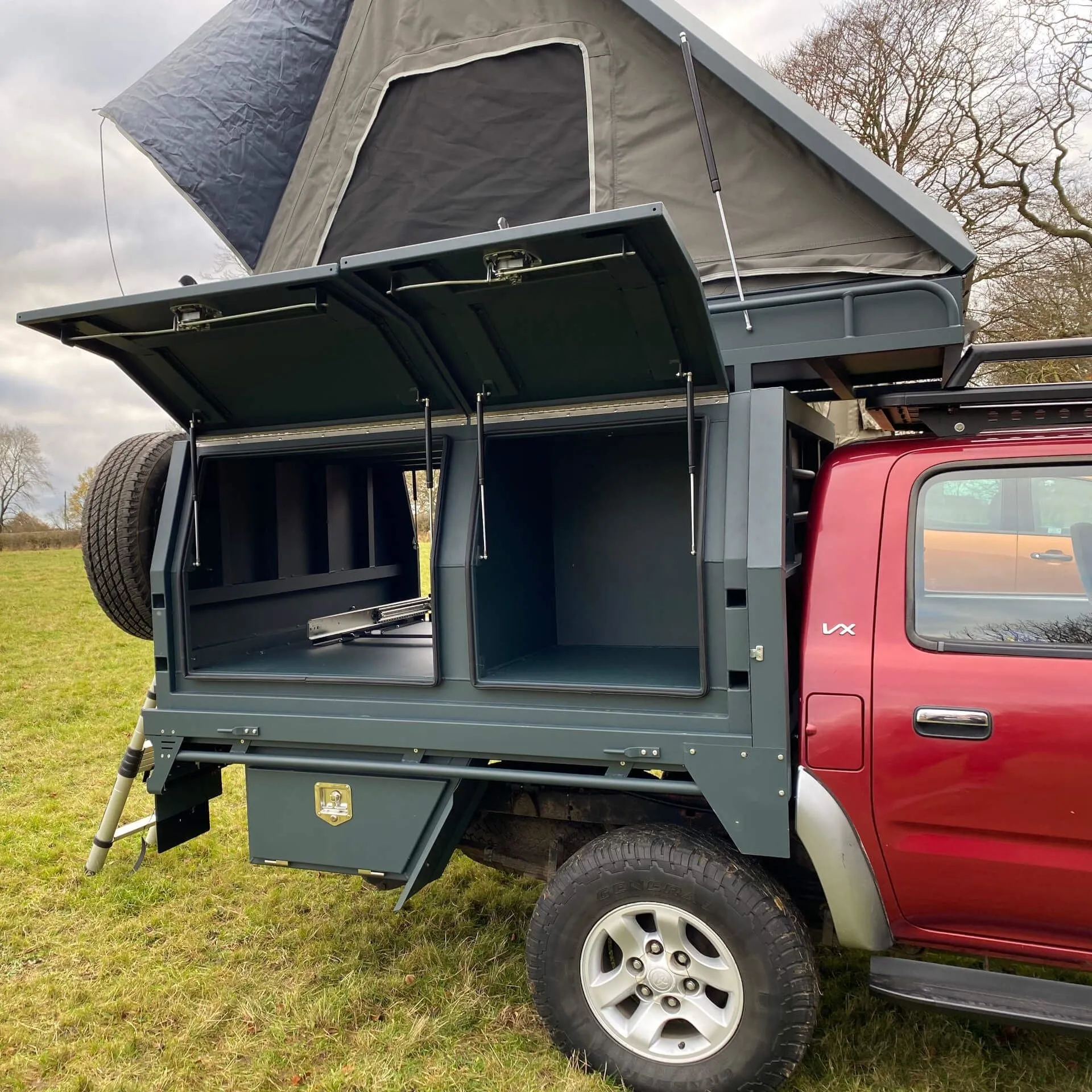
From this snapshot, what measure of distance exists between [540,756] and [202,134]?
3278 mm

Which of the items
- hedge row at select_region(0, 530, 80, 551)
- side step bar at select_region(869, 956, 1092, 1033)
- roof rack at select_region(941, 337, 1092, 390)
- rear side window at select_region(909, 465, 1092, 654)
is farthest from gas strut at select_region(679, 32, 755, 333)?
hedge row at select_region(0, 530, 80, 551)

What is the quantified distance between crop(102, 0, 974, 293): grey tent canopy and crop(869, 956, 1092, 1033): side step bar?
7.60ft

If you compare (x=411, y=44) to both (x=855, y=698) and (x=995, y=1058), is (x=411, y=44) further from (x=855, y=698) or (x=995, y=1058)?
(x=995, y=1058)

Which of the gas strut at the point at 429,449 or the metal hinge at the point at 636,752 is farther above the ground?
the gas strut at the point at 429,449

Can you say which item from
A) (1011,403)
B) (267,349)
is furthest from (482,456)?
(1011,403)

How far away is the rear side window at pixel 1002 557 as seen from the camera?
8.46 feet

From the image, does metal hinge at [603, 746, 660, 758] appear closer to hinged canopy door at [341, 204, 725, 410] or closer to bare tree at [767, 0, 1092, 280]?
hinged canopy door at [341, 204, 725, 410]

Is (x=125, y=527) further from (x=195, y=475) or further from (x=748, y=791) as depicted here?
(x=748, y=791)

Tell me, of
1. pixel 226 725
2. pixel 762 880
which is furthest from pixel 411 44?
pixel 762 880

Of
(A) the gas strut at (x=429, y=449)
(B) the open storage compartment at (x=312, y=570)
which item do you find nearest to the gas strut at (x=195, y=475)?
(B) the open storage compartment at (x=312, y=570)

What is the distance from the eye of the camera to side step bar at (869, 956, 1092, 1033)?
7.91 feet

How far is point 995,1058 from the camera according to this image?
9.96ft

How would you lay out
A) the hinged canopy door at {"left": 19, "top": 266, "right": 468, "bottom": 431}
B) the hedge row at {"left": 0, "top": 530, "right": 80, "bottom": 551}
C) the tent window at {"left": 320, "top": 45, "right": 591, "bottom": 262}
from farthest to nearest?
the hedge row at {"left": 0, "top": 530, "right": 80, "bottom": 551} → the tent window at {"left": 320, "top": 45, "right": 591, "bottom": 262} → the hinged canopy door at {"left": 19, "top": 266, "right": 468, "bottom": 431}

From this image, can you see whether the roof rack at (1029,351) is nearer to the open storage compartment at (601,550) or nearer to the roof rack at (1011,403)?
the roof rack at (1011,403)
